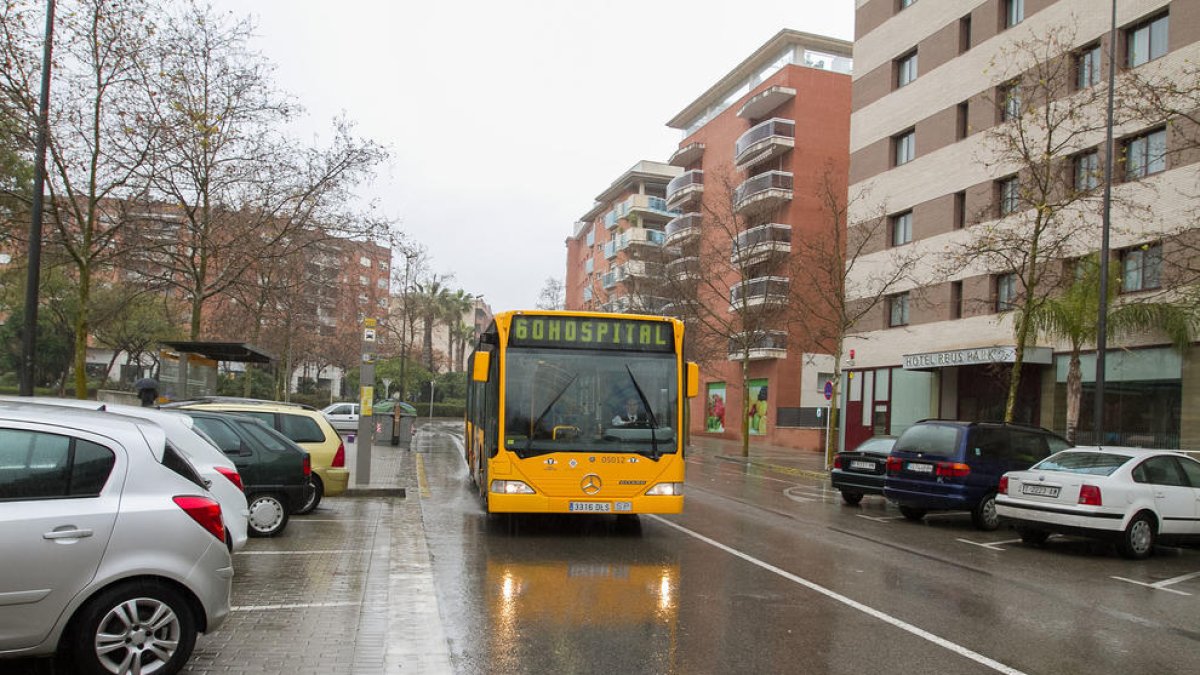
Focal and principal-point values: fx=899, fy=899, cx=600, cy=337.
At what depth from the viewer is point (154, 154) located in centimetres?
1744

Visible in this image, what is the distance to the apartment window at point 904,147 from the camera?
1362 inches

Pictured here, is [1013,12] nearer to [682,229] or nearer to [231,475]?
[682,229]

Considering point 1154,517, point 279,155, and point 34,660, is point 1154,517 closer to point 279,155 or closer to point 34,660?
point 34,660

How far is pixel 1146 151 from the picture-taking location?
24.6 meters

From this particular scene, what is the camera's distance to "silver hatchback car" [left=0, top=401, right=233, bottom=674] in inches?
180

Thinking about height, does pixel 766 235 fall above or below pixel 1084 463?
above

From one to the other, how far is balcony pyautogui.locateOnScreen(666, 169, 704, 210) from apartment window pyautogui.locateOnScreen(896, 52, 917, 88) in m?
22.9

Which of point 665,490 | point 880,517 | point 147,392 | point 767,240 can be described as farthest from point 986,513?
point 767,240

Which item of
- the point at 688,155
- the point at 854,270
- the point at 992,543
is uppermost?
the point at 688,155

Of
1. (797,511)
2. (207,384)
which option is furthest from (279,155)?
(797,511)

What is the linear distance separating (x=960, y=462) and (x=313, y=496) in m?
9.93

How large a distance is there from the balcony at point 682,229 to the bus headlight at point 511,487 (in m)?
41.2

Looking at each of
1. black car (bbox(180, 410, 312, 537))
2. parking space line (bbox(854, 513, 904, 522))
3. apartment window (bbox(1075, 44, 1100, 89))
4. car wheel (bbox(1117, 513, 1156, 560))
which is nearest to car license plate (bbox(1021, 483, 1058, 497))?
car wheel (bbox(1117, 513, 1156, 560))

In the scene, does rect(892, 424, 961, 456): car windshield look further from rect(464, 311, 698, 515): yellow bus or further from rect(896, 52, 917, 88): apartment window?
rect(896, 52, 917, 88): apartment window
